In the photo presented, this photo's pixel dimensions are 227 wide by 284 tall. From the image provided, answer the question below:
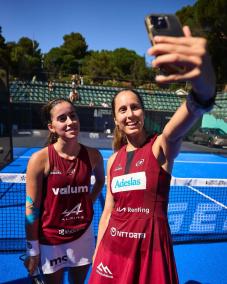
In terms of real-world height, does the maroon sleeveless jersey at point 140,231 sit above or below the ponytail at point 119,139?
below

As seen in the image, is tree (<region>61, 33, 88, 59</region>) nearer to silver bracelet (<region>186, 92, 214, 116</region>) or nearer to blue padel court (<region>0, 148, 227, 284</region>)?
blue padel court (<region>0, 148, 227, 284</region>)

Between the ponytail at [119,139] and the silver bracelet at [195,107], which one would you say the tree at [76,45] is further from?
the silver bracelet at [195,107]

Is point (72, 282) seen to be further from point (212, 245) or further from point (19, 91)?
point (19, 91)

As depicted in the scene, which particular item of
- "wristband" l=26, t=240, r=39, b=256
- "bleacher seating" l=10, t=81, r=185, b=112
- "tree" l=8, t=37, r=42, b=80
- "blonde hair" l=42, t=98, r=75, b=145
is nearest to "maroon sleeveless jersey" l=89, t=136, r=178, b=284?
"wristband" l=26, t=240, r=39, b=256

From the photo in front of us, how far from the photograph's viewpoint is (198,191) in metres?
8.61

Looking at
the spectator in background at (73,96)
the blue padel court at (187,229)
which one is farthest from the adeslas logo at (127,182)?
the spectator in background at (73,96)

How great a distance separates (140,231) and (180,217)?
4.32 metres

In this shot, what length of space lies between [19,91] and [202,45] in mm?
23868

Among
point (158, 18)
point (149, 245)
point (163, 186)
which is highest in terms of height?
point (158, 18)

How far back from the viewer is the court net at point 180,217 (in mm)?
5020

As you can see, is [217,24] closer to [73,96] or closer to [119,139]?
[73,96]

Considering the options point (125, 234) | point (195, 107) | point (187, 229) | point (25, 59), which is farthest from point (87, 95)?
point (195, 107)

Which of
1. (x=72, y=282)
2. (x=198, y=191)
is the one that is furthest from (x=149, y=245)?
(x=198, y=191)

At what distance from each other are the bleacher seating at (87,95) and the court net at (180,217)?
16438 millimetres
